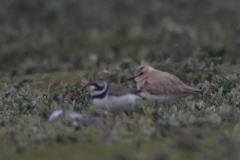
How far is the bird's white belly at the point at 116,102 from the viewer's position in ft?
16.1

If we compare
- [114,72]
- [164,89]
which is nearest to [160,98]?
[164,89]

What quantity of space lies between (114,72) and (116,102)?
2.90 meters

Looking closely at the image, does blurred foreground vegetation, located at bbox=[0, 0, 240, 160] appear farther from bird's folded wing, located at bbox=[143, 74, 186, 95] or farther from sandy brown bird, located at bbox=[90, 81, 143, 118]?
bird's folded wing, located at bbox=[143, 74, 186, 95]

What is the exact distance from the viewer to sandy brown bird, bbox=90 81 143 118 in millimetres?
4916

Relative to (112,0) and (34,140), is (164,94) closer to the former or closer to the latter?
(34,140)

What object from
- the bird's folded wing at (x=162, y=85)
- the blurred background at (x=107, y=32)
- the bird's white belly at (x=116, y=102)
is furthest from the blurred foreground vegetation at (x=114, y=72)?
the bird's folded wing at (x=162, y=85)

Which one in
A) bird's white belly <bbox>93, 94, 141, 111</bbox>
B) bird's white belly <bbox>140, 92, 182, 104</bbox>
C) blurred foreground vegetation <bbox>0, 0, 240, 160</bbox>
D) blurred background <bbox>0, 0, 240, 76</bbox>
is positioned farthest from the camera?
blurred background <bbox>0, 0, 240, 76</bbox>

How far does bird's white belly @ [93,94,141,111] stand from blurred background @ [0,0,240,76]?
4.69 m

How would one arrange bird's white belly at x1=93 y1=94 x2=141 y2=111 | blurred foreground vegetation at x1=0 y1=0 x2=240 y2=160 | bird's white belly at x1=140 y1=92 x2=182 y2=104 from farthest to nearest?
1. bird's white belly at x1=140 y1=92 x2=182 y2=104
2. bird's white belly at x1=93 y1=94 x2=141 y2=111
3. blurred foreground vegetation at x1=0 y1=0 x2=240 y2=160

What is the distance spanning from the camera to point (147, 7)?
14.5 metres

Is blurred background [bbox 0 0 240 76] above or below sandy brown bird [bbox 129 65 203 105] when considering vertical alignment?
above

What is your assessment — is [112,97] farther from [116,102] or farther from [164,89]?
[164,89]

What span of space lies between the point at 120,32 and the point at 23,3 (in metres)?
4.81

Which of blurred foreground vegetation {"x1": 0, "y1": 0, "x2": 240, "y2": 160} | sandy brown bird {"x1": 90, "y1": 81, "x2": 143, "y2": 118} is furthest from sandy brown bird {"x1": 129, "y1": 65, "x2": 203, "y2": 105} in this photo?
sandy brown bird {"x1": 90, "y1": 81, "x2": 143, "y2": 118}
